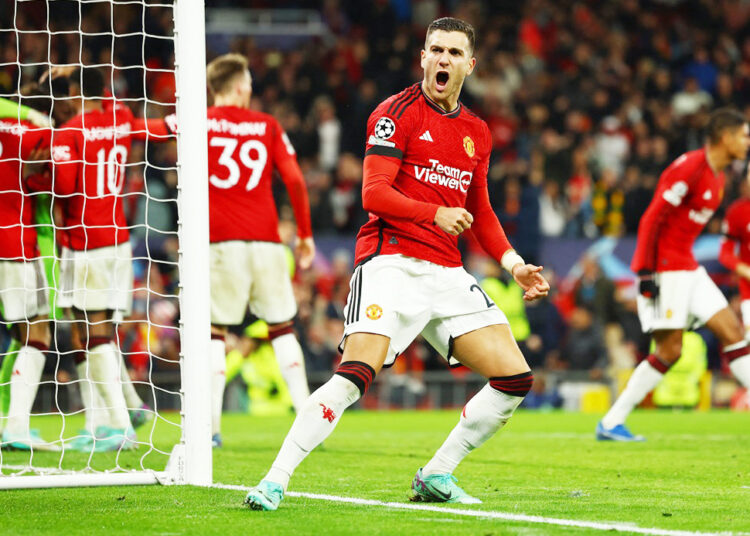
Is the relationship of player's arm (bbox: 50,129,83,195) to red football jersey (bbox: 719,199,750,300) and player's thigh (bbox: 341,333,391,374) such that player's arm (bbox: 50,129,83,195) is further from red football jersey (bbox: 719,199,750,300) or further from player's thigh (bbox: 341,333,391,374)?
red football jersey (bbox: 719,199,750,300)

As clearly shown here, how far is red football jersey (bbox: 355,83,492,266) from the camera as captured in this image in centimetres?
525

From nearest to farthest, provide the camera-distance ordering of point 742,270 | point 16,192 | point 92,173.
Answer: point 16,192 → point 92,173 → point 742,270

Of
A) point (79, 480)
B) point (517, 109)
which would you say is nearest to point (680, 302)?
point (79, 480)

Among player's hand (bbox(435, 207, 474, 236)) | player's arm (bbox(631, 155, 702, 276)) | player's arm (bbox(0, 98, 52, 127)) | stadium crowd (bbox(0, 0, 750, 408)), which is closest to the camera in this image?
player's hand (bbox(435, 207, 474, 236))

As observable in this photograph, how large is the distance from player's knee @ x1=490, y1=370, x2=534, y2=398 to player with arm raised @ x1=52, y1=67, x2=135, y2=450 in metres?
3.38

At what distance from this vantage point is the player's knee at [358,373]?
500cm

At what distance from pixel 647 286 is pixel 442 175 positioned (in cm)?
426

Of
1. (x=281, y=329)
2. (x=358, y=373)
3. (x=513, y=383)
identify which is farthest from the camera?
(x=281, y=329)

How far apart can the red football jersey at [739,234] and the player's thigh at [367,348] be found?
775 cm

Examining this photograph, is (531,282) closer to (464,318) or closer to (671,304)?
(464,318)

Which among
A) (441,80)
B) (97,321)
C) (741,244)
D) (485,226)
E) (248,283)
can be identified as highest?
(441,80)

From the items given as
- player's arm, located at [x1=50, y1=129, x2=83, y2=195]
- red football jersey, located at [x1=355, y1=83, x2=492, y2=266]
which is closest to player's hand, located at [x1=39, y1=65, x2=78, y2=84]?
player's arm, located at [x1=50, y1=129, x2=83, y2=195]

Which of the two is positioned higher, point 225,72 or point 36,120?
point 225,72

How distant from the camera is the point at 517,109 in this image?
1953 centimetres
